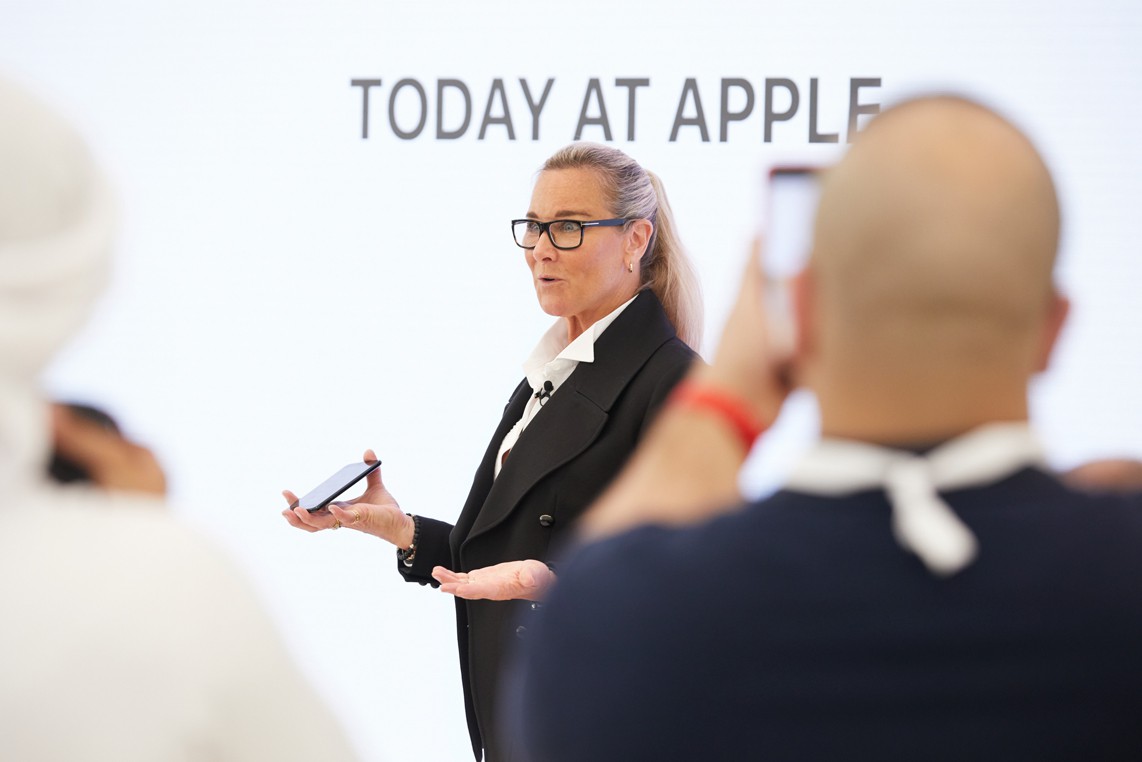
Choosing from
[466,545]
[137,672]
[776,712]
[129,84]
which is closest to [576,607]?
[776,712]

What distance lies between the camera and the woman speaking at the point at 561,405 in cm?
216

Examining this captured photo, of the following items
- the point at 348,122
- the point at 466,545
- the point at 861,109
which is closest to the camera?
the point at 466,545

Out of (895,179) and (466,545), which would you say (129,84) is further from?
(895,179)

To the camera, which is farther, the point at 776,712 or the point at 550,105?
the point at 550,105

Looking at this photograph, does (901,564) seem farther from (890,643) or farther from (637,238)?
(637,238)

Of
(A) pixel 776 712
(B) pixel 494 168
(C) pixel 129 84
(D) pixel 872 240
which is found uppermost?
(C) pixel 129 84

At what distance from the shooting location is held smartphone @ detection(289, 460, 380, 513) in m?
2.32

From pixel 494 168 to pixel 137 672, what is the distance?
3165 mm

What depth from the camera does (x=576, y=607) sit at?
30.9 inches

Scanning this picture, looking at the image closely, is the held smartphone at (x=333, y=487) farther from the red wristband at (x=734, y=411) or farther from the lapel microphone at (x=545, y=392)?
the red wristband at (x=734, y=411)

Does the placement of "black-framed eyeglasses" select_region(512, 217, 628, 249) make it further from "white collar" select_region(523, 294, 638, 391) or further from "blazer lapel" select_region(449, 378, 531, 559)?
"blazer lapel" select_region(449, 378, 531, 559)

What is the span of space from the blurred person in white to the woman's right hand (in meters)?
1.61

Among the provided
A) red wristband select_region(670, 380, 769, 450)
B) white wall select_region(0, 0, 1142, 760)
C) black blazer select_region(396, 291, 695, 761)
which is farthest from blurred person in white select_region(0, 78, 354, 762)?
white wall select_region(0, 0, 1142, 760)

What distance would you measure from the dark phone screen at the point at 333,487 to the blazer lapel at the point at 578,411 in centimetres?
26
